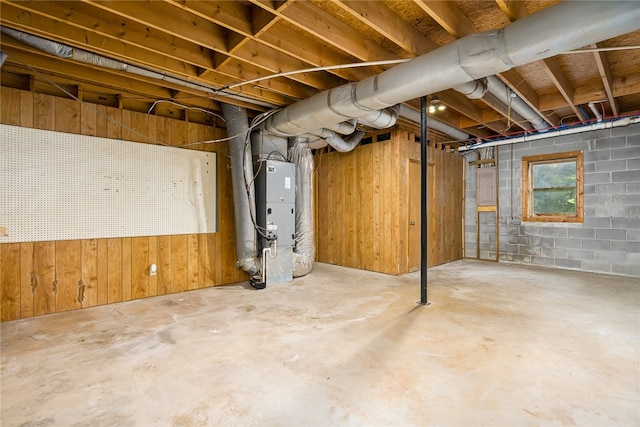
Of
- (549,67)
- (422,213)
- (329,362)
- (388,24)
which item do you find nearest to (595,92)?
(549,67)

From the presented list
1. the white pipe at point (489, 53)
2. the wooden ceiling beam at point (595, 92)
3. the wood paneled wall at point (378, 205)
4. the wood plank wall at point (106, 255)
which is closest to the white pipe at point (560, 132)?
the wood paneled wall at point (378, 205)

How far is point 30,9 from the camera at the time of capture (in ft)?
6.48

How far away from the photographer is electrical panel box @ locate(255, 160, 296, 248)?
408 cm

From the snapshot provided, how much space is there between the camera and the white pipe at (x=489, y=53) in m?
1.64

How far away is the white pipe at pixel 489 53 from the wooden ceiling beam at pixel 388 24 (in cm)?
21

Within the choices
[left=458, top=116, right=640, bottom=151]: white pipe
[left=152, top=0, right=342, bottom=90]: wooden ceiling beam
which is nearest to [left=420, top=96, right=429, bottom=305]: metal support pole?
[left=152, top=0, right=342, bottom=90]: wooden ceiling beam

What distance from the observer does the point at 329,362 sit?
2006 mm

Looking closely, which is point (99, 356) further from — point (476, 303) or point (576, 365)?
point (476, 303)

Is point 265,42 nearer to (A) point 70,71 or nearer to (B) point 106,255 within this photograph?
(A) point 70,71

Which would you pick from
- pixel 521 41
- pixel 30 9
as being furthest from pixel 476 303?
pixel 30 9

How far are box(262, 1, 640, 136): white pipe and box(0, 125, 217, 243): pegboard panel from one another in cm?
196

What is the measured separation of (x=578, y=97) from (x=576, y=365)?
3420mm

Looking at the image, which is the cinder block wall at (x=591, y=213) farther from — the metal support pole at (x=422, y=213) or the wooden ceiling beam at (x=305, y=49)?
the wooden ceiling beam at (x=305, y=49)

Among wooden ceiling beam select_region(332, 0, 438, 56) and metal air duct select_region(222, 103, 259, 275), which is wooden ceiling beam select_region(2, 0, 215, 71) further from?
wooden ceiling beam select_region(332, 0, 438, 56)
